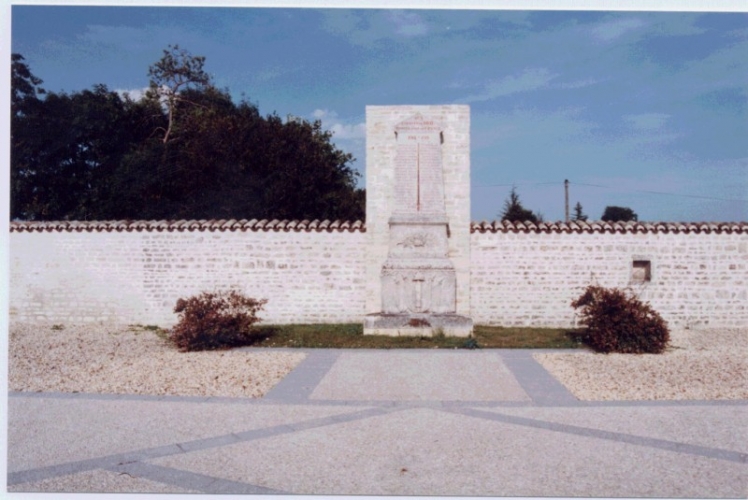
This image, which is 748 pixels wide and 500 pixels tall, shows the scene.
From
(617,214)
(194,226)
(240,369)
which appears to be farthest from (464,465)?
(617,214)

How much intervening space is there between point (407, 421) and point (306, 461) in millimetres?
1272

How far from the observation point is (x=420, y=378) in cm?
691

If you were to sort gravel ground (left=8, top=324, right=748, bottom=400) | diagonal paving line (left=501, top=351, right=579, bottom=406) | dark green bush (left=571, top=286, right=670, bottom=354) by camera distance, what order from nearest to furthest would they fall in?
diagonal paving line (left=501, top=351, right=579, bottom=406) → gravel ground (left=8, top=324, right=748, bottom=400) → dark green bush (left=571, top=286, right=670, bottom=354)

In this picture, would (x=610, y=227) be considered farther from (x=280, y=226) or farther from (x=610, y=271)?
(x=280, y=226)

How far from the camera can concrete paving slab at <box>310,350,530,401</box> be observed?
20.2 ft

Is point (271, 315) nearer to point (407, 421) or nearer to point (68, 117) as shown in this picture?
point (407, 421)

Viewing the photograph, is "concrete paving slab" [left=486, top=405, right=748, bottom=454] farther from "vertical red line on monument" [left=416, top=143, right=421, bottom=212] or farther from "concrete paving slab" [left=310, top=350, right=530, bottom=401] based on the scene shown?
"vertical red line on monument" [left=416, top=143, right=421, bottom=212]

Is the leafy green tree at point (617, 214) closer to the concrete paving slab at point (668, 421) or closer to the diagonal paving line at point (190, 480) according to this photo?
the concrete paving slab at point (668, 421)

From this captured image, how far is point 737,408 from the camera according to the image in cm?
555

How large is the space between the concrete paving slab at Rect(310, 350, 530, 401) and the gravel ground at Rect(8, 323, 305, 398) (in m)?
0.79

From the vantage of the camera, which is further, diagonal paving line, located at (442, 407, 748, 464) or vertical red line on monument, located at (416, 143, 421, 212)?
vertical red line on monument, located at (416, 143, 421, 212)

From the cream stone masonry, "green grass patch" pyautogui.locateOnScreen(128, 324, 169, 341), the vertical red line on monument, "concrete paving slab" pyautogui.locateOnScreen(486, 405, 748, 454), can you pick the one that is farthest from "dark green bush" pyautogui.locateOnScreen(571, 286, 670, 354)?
"green grass patch" pyautogui.locateOnScreen(128, 324, 169, 341)

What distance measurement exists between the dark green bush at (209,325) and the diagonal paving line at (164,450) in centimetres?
433

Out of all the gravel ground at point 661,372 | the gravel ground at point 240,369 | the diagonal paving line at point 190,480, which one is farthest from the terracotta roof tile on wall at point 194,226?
the diagonal paving line at point 190,480
